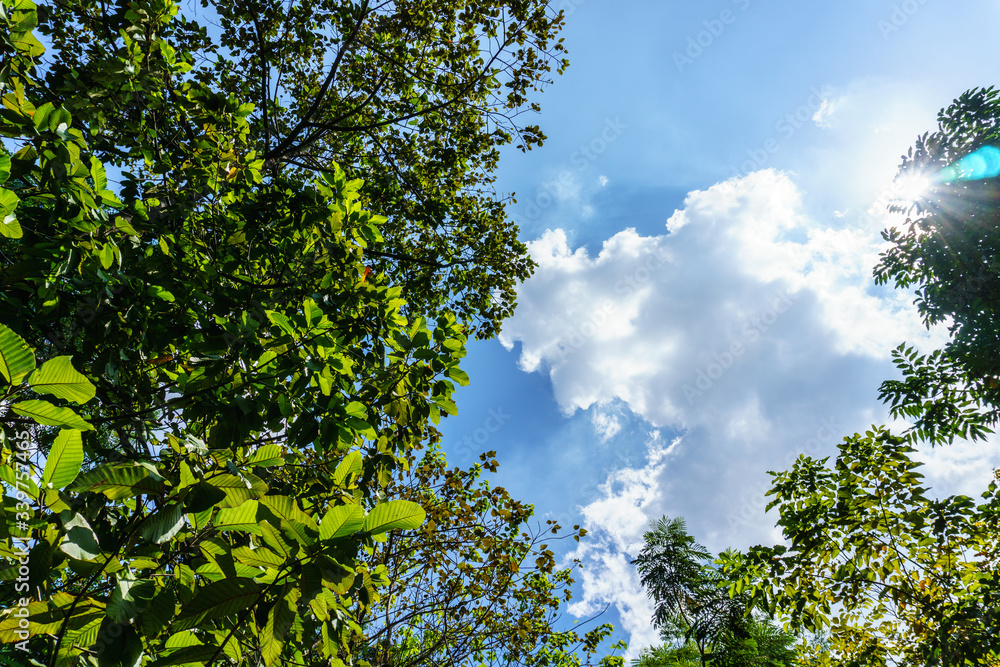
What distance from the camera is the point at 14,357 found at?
123 centimetres

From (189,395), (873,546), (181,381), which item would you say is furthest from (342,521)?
(873,546)

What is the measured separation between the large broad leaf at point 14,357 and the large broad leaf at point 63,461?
206mm

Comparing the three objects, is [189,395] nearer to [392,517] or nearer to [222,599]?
[222,599]

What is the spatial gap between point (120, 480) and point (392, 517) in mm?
743

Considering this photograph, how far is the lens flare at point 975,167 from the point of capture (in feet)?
35.6

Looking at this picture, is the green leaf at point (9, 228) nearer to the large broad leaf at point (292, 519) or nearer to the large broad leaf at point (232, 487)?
the large broad leaf at point (232, 487)

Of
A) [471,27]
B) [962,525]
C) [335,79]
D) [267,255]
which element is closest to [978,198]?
[962,525]

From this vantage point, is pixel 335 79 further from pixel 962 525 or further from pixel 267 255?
pixel 962 525

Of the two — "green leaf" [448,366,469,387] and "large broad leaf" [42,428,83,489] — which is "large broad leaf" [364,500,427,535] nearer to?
"large broad leaf" [42,428,83,489]

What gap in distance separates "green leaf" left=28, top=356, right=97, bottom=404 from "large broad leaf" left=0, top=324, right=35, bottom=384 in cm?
3

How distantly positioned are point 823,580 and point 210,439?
5.22m

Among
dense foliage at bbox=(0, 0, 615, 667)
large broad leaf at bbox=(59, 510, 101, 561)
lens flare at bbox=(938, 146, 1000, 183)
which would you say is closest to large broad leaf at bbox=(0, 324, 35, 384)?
dense foliage at bbox=(0, 0, 615, 667)

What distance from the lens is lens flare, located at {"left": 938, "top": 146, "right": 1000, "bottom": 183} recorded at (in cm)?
1084

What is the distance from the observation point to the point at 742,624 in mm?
12969
